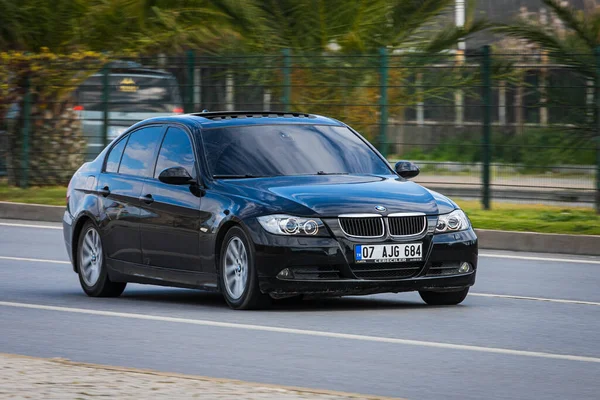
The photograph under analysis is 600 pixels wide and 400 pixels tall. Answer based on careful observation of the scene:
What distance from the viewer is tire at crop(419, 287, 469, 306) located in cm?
1123

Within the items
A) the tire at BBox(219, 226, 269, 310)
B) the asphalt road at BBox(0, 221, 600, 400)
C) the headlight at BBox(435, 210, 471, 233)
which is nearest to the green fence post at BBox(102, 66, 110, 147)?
the asphalt road at BBox(0, 221, 600, 400)

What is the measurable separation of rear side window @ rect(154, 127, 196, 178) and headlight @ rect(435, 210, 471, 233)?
6.53ft

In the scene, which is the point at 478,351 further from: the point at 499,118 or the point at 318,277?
the point at 499,118

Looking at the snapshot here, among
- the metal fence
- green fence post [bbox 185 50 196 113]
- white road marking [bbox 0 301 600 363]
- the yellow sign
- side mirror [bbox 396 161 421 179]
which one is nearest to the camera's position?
white road marking [bbox 0 301 600 363]

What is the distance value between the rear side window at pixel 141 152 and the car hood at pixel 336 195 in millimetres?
1213

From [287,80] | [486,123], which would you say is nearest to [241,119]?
[486,123]

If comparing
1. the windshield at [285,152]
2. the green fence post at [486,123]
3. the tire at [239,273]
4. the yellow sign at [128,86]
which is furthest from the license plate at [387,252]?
the yellow sign at [128,86]

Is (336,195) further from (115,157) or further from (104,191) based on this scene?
(115,157)

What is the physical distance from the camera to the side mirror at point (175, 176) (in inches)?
437

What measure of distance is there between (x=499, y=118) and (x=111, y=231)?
9.39 metres

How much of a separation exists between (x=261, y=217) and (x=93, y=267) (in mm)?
2530

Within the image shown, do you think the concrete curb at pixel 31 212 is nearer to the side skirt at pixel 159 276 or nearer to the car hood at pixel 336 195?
the side skirt at pixel 159 276

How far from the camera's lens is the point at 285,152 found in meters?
11.5

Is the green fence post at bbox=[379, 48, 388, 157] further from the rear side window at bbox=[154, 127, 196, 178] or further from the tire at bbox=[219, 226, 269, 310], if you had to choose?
the tire at bbox=[219, 226, 269, 310]
